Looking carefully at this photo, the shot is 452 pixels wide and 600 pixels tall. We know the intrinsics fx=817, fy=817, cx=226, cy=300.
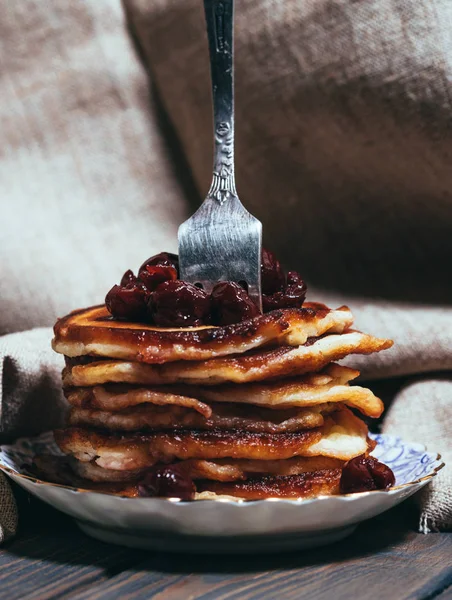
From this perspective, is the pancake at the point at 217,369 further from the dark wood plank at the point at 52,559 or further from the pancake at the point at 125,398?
the dark wood plank at the point at 52,559

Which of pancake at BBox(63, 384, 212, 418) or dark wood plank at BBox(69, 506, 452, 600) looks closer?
dark wood plank at BBox(69, 506, 452, 600)

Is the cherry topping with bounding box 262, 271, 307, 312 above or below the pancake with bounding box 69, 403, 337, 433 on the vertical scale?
above

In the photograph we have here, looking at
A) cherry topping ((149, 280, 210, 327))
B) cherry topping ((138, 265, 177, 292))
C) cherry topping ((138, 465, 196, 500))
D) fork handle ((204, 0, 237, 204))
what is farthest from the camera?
fork handle ((204, 0, 237, 204))

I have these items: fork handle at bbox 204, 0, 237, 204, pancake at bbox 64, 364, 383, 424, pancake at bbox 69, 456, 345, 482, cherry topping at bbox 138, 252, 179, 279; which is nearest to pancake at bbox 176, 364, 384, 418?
pancake at bbox 64, 364, 383, 424

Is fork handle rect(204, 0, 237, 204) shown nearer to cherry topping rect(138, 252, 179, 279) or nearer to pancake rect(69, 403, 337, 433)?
cherry topping rect(138, 252, 179, 279)

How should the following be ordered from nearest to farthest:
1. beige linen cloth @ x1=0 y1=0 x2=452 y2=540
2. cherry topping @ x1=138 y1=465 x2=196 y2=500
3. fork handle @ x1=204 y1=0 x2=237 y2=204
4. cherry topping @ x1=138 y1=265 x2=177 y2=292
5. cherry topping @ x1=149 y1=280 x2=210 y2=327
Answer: cherry topping @ x1=138 y1=465 x2=196 y2=500
cherry topping @ x1=149 y1=280 x2=210 y2=327
cherry topping @ x1=138 y1=265 x2=177 y2=292
fork handle @ x1=204 y1=0 x2=237 y2=204
beige linen cloth @ x1=0 y1=0 x2=452 y2=540

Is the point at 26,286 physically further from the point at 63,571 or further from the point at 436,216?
the point at 436,216

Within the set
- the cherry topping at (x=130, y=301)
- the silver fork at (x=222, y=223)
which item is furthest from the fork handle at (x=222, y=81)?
the cherry topping at (x=130, y=301)
